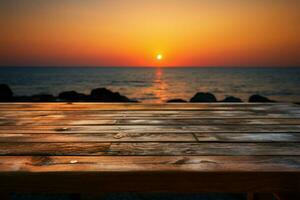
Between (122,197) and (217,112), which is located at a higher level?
(217,112)

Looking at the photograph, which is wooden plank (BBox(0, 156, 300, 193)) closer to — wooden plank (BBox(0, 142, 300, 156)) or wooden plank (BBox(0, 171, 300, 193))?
wooden plank (BBox(0, 171, 300, 193))

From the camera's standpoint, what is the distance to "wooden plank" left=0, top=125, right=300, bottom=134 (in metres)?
1.86

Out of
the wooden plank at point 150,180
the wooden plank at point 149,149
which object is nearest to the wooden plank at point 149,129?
the wooden plank at point 149,149

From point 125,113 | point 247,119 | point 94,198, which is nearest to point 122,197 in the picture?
point 94,198

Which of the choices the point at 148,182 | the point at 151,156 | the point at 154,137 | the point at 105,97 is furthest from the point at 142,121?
the point at 105,97

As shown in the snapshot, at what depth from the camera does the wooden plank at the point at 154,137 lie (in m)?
1.61

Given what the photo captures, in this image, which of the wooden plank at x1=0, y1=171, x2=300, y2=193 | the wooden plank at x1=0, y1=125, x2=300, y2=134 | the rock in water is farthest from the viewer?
the rock in water

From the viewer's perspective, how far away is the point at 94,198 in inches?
104

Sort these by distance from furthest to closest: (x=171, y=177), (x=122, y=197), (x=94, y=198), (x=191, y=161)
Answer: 1. (x=122, y=197)
2. (x=94, y=198)
3. (x=191, y=161)
4. (x=171, y=177)

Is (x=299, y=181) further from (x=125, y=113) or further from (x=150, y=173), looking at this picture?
(x=125, y=113)

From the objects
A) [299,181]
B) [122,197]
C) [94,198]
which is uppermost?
[299,181]

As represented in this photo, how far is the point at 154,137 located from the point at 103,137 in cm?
36

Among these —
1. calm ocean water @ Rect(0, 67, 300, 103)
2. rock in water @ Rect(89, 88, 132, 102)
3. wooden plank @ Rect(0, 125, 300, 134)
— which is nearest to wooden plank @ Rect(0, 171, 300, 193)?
wooden plank @ Rect(0, 125, 300, 134)

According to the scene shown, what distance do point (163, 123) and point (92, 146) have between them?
0.82 metres
